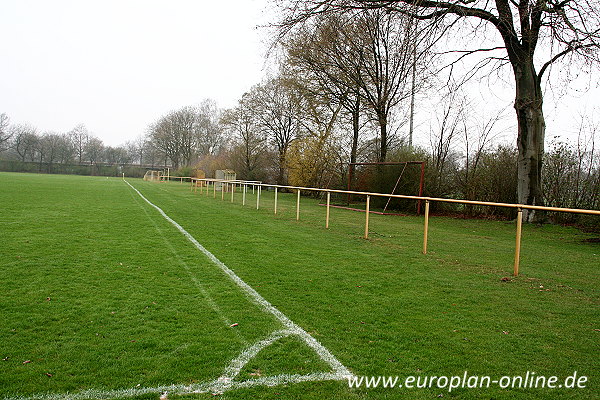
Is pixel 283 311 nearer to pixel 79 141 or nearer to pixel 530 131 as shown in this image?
pixel 530 131

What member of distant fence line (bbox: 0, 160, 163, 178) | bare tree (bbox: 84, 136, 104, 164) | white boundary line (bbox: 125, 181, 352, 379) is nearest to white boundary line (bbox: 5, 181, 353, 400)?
white boundary line (bbox: 125, 181, 352, 379)

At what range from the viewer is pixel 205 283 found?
17.2 ft

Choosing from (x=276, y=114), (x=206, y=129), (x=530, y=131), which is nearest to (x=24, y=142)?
(x=206, y=129)

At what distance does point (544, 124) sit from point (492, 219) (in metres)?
4.08

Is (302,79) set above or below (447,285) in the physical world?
above

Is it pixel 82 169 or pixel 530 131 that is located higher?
pixel 530 131

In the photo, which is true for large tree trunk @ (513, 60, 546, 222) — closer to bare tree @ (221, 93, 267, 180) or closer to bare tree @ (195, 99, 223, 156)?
bare tree @ (221, 93, 267, 180)

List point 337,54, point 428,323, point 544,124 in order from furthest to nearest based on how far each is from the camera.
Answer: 1. point 337,54
2. point 544,124
3. point 428,323

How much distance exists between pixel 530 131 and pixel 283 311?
14.3m

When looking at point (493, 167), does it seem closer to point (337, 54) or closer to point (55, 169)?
point (337, 54)

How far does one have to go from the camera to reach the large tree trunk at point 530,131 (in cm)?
1480

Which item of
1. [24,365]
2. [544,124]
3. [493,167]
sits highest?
[544,124]

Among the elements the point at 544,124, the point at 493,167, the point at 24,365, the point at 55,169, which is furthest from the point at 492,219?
the point at 55,169

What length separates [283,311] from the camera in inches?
168
